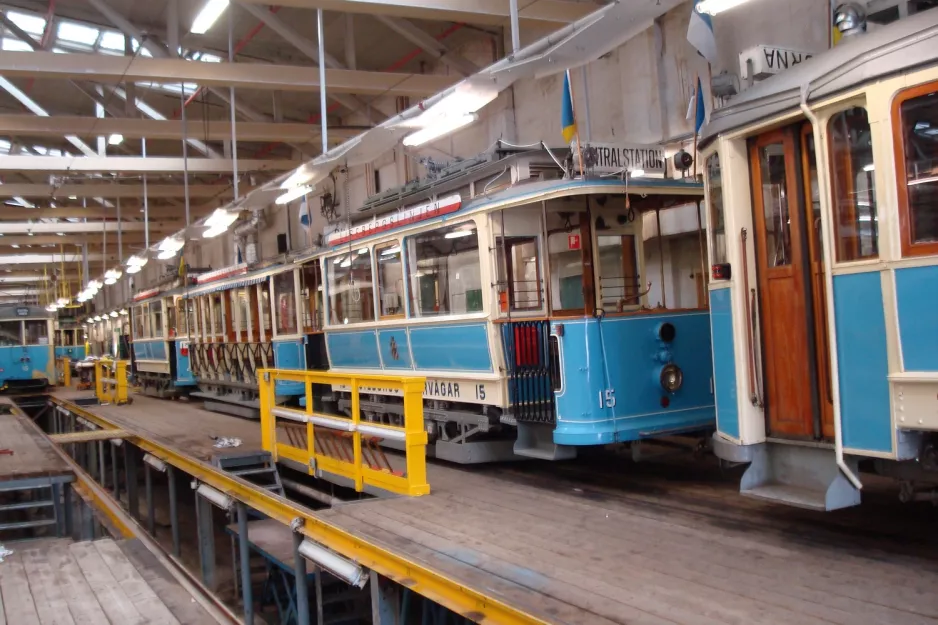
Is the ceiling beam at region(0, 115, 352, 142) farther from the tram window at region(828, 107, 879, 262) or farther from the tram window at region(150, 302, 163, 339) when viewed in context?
the tram window at region(828, 107, 879, 262)

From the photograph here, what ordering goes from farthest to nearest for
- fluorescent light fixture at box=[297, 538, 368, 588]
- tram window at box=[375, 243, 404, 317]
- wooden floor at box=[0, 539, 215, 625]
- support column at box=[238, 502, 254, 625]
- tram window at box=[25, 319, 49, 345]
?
1. tram window at box=[25, 319, 49, 345]
2. tram window at box=[375, 243, 404, 317]
3. support column at box=[238, 502, 254, 625]
4. wooden floor at box=[0, 539, 215, 625]
5. fluorescent light fixture at box=[297, 538, 368, 588]

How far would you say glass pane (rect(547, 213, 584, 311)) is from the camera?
696 centimetres

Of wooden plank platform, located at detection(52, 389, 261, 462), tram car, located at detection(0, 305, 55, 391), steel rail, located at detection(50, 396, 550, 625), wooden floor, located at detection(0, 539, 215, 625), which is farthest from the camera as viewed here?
tram car, located at detection(0, 305, 55, 391)

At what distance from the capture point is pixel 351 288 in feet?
32.7

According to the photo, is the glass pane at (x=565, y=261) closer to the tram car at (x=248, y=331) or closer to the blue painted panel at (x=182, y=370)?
the tram car at (x=248, y=331)

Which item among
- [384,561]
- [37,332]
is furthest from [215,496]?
[37,332]

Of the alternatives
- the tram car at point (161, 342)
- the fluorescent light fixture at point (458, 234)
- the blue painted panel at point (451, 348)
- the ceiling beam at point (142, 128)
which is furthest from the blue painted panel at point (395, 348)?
the tram car at point (161, 342)

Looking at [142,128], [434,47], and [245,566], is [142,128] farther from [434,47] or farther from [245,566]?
[245,566]

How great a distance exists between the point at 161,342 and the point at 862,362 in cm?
1884

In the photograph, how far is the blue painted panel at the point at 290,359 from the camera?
41.2 ft

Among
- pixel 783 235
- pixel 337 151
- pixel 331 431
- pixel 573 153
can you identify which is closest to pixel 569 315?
pixel 573 153

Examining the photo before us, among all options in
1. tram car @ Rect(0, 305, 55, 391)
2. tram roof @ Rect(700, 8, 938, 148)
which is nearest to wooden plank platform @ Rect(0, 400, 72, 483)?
tram roof @ Rect(700, 8, 938, 148)

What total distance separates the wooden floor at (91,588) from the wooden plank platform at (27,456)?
Answer: 3.85 feet

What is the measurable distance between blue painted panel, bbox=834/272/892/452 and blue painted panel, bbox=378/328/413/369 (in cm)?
517
